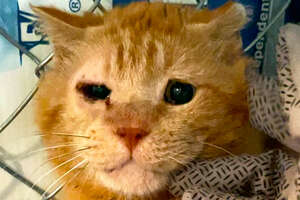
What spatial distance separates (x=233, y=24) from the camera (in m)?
0.69

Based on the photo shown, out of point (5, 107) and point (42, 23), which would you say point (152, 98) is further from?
point (5, 107)

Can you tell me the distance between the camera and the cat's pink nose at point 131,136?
562 millimetres

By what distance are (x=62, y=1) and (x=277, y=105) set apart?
0.66 metres

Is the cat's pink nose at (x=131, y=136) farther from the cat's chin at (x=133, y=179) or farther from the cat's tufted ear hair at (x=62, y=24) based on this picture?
the cat's tufted ear hair at (x=62, y=24)

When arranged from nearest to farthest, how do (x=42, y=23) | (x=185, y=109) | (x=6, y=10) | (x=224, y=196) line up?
(x=224, y=196)
(x=185, y=109)
(x=42, y=23)
(x=6, y=10)

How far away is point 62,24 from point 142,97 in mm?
224

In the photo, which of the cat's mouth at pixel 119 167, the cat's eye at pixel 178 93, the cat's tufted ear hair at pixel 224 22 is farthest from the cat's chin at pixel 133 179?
the cat's tufted ear hair at pixel 224 22

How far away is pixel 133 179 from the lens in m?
0.60

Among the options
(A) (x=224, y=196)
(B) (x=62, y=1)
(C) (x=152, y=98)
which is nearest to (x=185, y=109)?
(C) (x=152, y=98)

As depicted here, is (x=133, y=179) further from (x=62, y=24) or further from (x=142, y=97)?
(x=62, y=24)

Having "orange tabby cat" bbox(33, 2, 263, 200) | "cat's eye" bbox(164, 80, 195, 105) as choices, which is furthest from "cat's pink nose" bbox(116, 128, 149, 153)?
"cat's eye" bbox(164, 80, 195, 105)

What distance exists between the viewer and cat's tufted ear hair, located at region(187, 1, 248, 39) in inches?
26.5

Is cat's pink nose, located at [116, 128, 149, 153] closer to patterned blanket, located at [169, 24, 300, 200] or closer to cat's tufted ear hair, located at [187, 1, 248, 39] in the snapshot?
patterned blanket, located at [169, 24, 300, 200]

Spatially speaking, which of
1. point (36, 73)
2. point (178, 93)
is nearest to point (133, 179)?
point (178, 93)
